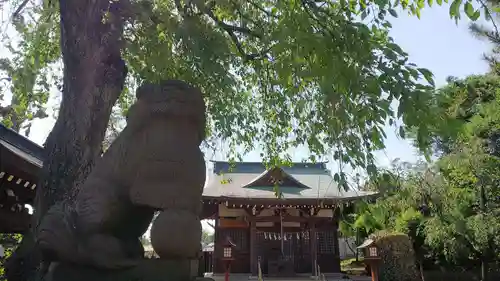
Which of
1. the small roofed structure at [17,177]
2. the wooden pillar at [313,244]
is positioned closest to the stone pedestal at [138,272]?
the small roofed structure at [17,177]

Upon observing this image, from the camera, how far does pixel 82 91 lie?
421 cm

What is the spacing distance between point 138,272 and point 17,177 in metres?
4.19

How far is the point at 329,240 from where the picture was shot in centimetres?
1692

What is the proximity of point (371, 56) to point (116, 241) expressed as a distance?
2.40 m

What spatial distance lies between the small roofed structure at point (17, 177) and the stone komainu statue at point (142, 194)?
2.71m

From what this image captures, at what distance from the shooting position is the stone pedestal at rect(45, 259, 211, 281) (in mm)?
2652

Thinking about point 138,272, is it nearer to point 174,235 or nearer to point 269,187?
point 174,235

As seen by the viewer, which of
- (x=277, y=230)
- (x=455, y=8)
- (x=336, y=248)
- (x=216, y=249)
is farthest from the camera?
(x=277, y=230)

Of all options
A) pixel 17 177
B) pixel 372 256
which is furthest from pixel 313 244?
pixel 17 177

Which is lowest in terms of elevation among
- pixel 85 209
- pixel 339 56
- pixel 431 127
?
pixel 85 209

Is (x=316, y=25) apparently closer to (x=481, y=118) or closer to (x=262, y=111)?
(x=262, y=111)

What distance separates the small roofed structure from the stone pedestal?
2.79 metres

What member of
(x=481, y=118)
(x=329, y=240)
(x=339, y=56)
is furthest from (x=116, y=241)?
(x=481, y=118)

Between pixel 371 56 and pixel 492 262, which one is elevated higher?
pixel 371 56
